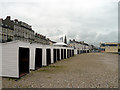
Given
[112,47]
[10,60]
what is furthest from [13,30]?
[112,47]

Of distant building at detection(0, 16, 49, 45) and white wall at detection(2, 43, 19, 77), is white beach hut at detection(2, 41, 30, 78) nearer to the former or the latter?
white wall at detection(2, 43, 19, 77)

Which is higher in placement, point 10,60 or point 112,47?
point 10,60

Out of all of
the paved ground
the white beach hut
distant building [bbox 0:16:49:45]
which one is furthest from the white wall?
distant building [bbox 0:16:49:45]

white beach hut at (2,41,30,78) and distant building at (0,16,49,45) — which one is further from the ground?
Result: distant building at (0,16,49,45)

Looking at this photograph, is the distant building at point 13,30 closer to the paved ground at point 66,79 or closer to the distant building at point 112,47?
the paved ground at point 66,79

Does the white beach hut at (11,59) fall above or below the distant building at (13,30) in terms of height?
below

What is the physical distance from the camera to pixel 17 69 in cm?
841

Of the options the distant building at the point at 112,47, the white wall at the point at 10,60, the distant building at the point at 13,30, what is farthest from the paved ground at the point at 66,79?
the distant building at the point at 112,47

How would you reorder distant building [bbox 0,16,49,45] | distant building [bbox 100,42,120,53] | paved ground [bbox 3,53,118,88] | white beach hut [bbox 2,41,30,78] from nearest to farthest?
paved ground [bbox 3,53,118,88] < white beach hut [bbox 2,41,30,78] < distant building [bbox 0,16,49,45] < distant building [bbox 100,42,120,53]

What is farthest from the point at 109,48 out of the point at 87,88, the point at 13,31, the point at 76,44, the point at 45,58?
the point at 87,88

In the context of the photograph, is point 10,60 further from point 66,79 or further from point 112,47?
point 112,47

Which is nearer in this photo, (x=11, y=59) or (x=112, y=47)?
(x=11, y=59)

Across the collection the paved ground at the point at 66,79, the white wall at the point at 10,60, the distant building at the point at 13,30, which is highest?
the distant building at the point at 13,30

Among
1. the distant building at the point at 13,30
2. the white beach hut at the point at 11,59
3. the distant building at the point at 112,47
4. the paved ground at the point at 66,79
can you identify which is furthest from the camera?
the distant building at the point at 112,47
